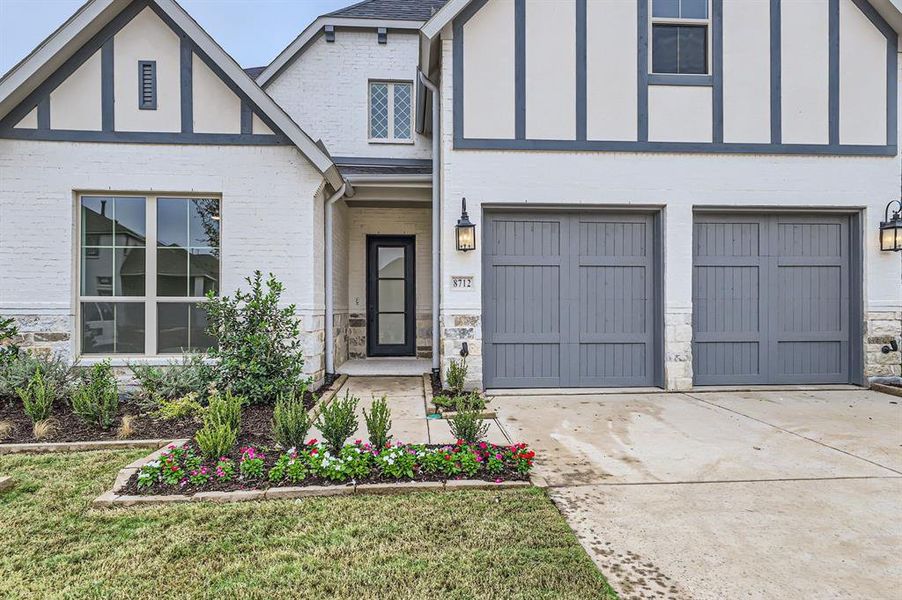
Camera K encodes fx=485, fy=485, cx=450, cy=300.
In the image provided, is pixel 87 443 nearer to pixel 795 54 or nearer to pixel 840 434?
pixel 840 434

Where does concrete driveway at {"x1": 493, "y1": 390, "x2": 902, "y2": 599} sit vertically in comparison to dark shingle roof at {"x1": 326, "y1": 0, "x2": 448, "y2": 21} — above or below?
below

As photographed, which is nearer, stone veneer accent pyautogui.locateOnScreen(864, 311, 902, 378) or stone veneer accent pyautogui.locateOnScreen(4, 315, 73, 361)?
stone veneer accent pyautogui.locateOnScreen(4, 315, 73, 361)

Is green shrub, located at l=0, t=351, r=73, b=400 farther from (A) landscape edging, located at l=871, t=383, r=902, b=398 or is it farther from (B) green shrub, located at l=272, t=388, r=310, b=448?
(A) landscape edging, located at l=871, t=383, r=902, b=398

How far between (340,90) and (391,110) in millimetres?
1084

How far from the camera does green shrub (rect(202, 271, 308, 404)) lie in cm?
558

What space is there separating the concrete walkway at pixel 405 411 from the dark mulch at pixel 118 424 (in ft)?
2.01

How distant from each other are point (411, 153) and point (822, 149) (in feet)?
22.2

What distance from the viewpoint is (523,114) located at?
21.3 ft

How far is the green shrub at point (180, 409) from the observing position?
4.95 meters

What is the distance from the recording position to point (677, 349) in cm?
670

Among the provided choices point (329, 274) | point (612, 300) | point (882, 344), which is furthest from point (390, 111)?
point (882, 344)

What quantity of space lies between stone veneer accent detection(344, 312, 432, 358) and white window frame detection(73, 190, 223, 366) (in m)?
3.40

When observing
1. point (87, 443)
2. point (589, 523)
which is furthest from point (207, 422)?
point (589, 523)

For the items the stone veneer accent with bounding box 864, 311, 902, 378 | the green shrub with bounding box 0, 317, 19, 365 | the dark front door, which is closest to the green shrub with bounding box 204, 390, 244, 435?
the green shrub with bounding box 0, 317, 19, 365
